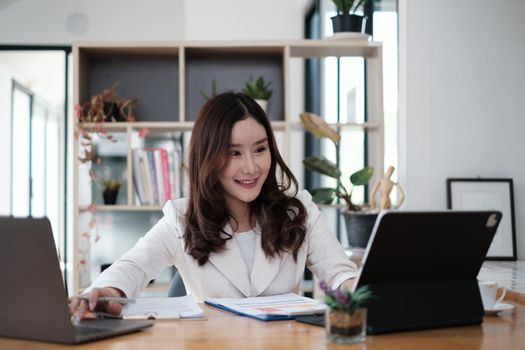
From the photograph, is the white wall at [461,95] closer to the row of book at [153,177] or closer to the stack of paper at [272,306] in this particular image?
the row of book at [153,177]

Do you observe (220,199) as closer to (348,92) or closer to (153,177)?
(153,177)

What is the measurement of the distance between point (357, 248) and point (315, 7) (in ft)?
11.1

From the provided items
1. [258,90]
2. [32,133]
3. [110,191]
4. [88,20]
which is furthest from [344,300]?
[32,133]

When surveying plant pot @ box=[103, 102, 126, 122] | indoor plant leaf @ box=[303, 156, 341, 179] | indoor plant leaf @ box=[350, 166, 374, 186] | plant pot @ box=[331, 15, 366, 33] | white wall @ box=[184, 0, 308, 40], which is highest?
white wall @ box=[184, 0, 308, 40]

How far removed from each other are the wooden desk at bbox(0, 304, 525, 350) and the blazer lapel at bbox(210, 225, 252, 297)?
502 mm

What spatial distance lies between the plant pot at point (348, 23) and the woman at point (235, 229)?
63.0 inches

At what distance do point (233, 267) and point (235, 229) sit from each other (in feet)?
0.48

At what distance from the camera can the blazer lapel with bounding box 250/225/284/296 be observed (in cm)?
212

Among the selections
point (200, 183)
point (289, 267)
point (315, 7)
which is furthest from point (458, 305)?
point (315, 7)

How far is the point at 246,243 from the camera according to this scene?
222 cm

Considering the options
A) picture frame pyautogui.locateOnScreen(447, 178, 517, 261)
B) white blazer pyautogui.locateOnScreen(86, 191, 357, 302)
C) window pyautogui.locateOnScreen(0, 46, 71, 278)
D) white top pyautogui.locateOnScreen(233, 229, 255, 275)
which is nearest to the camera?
white blazer pyautogui.locateOnScreen(86, 191, 357, 302)

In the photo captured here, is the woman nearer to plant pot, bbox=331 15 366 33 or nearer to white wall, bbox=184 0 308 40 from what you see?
plant pot, bbox=331 15 366 33

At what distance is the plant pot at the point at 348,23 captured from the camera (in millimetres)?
3678

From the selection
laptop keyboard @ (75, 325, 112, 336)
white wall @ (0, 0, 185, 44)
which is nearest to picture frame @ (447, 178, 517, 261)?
laptop keyboard @ (75, 325, 112, 336)
